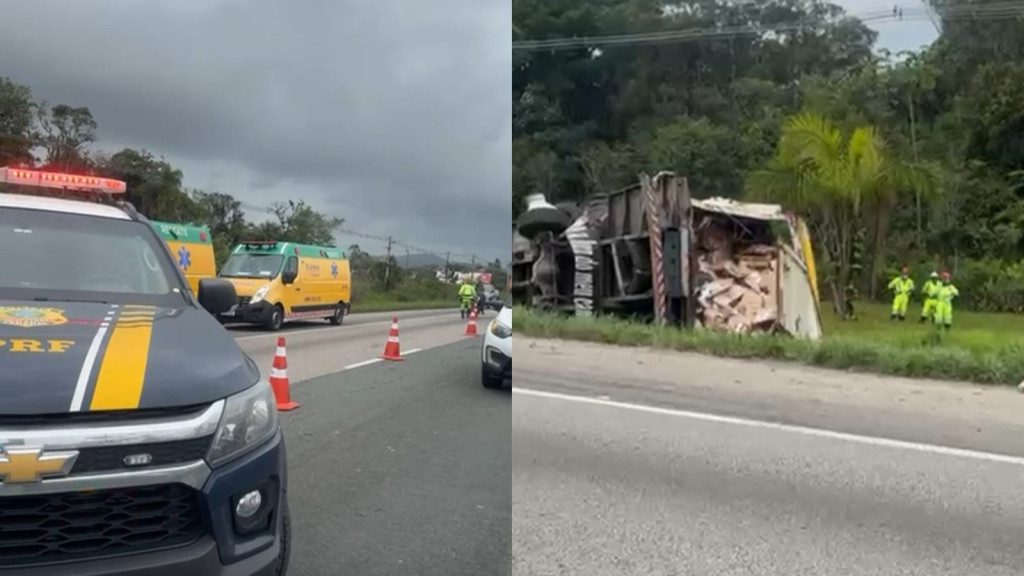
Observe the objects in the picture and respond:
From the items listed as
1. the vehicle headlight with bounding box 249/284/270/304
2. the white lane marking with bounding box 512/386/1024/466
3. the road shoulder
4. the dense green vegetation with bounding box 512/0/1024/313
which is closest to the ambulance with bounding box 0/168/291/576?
the dense green vegetation with bounding box 512/0/1024/313

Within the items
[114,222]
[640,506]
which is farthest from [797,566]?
[114,222]

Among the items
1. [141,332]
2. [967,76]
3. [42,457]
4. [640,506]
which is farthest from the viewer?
[967,76]

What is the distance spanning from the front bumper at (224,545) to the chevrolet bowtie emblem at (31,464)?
19cm

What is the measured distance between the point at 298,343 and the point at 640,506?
352 inches

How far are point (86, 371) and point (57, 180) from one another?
1.90 metres

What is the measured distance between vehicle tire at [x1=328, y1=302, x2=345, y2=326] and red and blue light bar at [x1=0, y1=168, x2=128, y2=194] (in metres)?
9.51

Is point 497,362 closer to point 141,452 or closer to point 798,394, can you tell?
point 141,452

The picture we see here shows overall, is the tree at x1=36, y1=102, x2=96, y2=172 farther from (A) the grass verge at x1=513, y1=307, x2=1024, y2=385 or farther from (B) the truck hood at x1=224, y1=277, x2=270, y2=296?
(B) the truck hood at x1=224, y1=277, x2=270, y2=296

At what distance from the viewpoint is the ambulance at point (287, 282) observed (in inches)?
466

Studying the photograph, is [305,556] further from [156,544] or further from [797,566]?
[797,566]

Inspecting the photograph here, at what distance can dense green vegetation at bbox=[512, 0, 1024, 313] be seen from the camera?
2.14 metres

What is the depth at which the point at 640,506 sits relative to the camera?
408cm

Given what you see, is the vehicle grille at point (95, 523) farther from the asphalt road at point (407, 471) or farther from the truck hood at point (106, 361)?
the asphalt road at point (407, 471)

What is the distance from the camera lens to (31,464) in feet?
6.26
